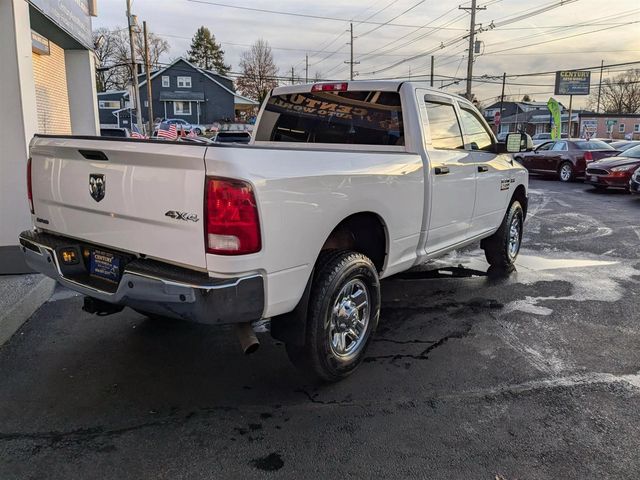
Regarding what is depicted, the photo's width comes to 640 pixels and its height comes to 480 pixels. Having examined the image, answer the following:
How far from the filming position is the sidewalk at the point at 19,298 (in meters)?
4.41

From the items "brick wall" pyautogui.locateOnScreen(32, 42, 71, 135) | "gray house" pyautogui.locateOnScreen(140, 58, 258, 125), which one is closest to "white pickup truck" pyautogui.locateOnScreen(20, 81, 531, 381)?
"brick wall" pyautogui.locateOnScreen(32, 42, 71, 135)

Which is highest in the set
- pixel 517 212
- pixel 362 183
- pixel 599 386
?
pixel 362 183

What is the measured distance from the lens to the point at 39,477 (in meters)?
2.57

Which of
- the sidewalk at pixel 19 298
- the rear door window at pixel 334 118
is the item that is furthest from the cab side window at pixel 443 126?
the sidewalk at pixel 19 298

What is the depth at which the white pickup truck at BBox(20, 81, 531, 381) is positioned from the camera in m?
2.68

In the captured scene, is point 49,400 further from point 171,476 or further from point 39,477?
point 171,476

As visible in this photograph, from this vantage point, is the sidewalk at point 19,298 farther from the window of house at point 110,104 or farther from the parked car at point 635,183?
the window of house at point 110,104

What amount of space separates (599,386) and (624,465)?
3.12ft

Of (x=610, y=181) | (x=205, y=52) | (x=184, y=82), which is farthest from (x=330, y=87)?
(x=205, y=52)

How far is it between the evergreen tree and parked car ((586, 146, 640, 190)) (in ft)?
275

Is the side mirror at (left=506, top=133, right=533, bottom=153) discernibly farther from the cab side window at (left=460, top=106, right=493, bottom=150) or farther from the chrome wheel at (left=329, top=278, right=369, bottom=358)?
the chrome wheel at (left=329, top=278, right=369, bottom=358)

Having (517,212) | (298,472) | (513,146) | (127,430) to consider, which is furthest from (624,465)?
(517,212)

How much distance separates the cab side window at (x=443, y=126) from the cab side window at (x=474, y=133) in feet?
0.62

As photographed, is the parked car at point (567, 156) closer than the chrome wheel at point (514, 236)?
No
